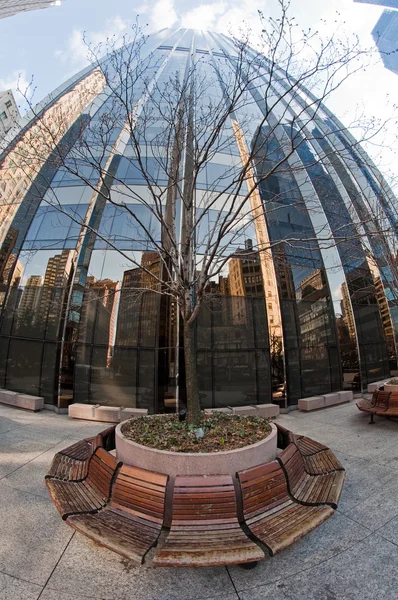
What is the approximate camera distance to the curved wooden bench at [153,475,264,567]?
2.89m

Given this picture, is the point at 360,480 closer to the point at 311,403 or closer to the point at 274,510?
the point at 274,510

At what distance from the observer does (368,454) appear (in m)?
6.73

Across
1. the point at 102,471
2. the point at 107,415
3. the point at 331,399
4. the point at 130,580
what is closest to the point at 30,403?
the point at 107,415

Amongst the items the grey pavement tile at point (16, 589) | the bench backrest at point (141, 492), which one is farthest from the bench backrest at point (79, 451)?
the grey pavement tile at point (16, 589)

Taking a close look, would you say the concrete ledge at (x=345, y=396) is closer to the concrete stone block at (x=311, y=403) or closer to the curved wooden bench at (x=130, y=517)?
the concrete stone block at (x=311, y=403)

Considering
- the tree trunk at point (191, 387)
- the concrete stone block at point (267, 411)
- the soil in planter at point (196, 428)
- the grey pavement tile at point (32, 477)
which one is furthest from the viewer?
the concrete stone block at point (267, 411)

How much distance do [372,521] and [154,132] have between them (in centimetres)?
1701

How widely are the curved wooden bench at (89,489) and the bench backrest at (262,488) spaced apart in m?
1.66

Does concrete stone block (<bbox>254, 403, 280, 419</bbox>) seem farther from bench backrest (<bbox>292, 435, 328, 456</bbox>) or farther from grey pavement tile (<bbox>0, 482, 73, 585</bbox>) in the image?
grey pavement tile (<bbox>0, 482, 73, 585</bbox>)

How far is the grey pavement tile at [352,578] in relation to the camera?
2982mm

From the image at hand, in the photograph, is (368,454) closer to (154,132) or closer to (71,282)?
(71,282)

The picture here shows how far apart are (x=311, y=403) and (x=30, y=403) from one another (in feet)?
34.4

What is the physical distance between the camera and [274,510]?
370 cm

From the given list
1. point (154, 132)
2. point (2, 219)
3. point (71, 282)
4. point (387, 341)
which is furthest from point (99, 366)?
point (387, 341)
